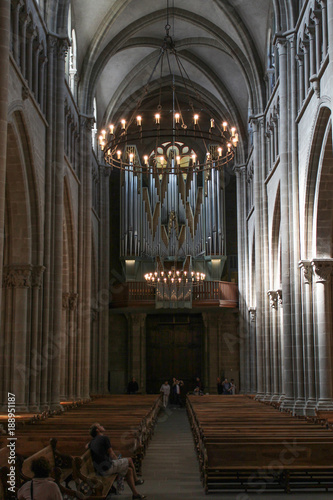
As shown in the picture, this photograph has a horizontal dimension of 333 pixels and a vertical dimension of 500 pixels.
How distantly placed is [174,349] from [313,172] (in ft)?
67.3

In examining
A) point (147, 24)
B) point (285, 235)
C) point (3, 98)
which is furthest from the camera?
point (147, 24)

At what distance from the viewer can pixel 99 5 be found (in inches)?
1061

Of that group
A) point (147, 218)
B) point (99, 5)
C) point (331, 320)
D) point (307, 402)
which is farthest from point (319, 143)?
point (147, 218)

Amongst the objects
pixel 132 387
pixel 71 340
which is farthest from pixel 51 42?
pixel 132 387

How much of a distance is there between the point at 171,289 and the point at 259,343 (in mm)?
7733

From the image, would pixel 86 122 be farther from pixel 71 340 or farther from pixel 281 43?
pixel 281 43

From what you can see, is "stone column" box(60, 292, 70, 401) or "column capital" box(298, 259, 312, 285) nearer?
"column capital" box(298, 259, 312, 285)

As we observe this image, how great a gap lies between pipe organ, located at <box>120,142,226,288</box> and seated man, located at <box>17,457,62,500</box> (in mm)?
29169

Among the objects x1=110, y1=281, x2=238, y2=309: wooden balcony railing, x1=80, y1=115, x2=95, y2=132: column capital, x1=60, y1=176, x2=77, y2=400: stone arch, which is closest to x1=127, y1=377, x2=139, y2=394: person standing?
x1=110, y1=281, x2=238, y2=309: wooden balcony railing

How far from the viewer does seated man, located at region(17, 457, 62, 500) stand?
6133 millimetres

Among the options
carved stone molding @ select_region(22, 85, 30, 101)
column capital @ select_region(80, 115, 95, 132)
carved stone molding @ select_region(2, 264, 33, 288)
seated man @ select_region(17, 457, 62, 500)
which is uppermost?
column capital @ select_region(80, 115, 95, 132)

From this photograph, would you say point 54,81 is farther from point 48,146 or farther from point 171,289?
point 171,289

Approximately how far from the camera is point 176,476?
11.7 m

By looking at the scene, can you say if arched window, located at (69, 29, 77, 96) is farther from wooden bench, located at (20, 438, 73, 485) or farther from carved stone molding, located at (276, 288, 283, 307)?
wooden bench, located at (20, 438, 73, 485)
